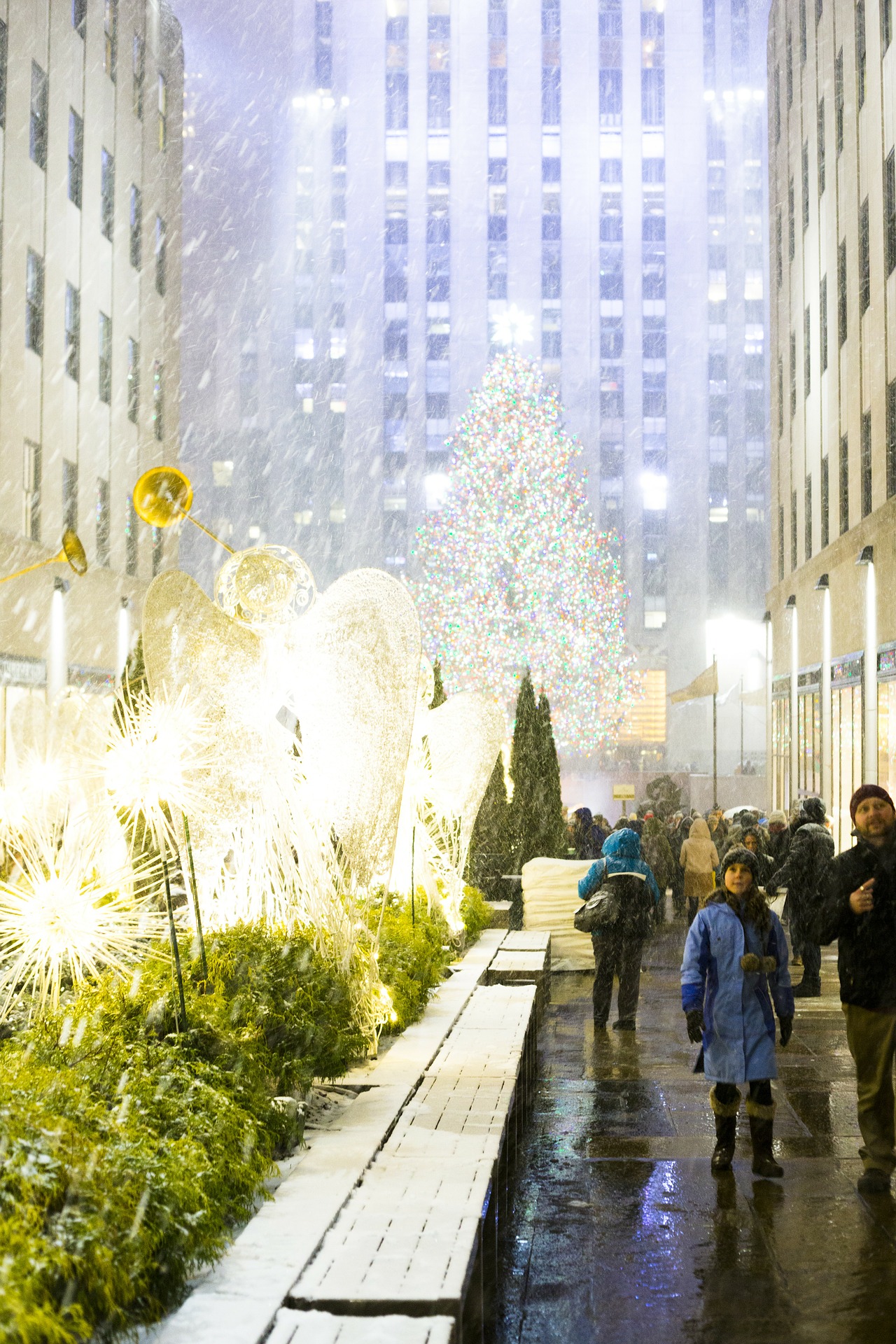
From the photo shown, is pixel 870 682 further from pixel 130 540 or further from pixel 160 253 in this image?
pixel 160 253

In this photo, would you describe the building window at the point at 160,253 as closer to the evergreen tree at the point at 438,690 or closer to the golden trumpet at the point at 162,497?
the evergreen tree at the point at 438,690

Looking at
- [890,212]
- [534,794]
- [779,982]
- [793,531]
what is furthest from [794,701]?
[779,982]

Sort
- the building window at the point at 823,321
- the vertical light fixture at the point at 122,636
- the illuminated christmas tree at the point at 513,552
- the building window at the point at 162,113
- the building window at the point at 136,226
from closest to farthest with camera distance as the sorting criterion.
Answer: the building window at the point at 823,321
the vertical light fixture at the point at 122,636
the building window at the point at 136,226
the building window at the point at 162,113
the illuminated christmas tree at the point at 513,552

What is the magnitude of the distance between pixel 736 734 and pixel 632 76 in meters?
33.3

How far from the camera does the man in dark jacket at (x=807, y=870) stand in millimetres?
13055

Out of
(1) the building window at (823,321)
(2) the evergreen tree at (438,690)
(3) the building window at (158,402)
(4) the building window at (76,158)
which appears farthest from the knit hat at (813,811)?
(3) the building window at (158,402)

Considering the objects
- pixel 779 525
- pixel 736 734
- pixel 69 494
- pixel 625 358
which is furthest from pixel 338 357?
pixel 69 494

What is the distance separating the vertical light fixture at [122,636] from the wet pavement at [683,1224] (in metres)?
25.4

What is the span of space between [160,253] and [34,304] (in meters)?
11.5

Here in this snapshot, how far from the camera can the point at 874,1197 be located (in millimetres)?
6789

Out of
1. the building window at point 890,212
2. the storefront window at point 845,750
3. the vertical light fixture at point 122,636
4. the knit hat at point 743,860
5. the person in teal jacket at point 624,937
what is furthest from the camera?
the vertical light fixture at point 122,636

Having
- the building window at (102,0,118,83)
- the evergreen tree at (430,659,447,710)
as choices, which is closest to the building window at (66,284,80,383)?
the building window at (102,0,118,83)

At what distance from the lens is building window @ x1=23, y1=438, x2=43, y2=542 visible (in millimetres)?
27656

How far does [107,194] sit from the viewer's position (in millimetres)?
33875
